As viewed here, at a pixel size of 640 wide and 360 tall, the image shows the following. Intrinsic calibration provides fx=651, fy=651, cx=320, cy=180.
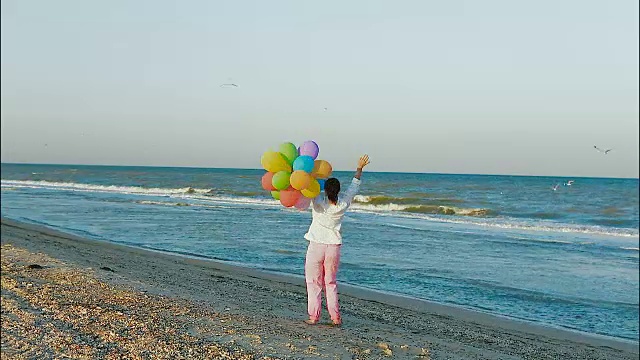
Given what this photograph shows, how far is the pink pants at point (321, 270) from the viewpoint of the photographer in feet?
23.6

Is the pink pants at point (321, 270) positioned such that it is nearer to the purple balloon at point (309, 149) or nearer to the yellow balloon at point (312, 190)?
the yellow balloon at point (312, 190)

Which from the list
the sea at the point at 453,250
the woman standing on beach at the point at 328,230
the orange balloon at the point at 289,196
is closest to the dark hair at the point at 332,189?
the woman standing on beach at the point at 328,230

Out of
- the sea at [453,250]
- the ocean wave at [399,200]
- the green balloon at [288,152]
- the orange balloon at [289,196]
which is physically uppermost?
the green balloon at [288,152]

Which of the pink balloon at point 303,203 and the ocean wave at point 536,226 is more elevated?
the pink balloon at point 303,203

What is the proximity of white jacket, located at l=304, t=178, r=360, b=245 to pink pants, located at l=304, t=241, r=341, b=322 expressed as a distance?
0.09m

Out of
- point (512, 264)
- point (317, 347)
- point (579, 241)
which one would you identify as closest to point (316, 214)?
point (317, 347)

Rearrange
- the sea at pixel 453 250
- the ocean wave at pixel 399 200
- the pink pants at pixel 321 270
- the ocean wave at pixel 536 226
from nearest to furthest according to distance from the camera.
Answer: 1. the pink pants at pixel 321 270
2. the sea at pixel 453 250
3. the ocean wave at pixel 536 226
4. the ocean wave at pixel 399 200

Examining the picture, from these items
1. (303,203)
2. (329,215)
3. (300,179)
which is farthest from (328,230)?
(300,179)

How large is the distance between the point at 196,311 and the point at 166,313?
1.32 ft

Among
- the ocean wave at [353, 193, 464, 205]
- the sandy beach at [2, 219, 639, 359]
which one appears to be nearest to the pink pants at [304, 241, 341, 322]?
the sandy beach at [2, 219, 639, 359]

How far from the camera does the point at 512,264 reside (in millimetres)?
15531

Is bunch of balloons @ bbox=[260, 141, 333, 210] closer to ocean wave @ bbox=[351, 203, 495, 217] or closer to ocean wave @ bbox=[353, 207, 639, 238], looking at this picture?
ocean wave @ bbox=[353, 207, 639, 238]

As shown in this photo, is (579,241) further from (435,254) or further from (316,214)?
(316,214)

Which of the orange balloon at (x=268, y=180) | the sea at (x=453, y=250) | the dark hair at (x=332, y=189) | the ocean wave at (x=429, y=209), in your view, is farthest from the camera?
the ocean wave at (x=429, y=209)
